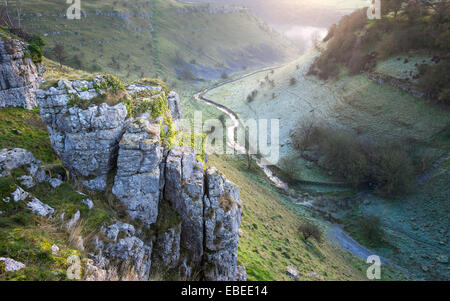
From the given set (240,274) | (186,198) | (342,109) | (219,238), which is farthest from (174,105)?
(342,109)

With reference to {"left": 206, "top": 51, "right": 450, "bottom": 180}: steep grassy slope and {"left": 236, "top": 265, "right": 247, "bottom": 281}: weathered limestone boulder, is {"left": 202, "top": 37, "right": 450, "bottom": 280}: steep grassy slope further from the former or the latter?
{"left": 236, "top": 265, "right": 247, "bottom": 281}: weathered limestone boulder

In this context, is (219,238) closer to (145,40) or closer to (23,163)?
(23,163)

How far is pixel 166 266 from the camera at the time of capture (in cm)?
1158

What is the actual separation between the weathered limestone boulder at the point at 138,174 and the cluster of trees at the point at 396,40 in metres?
52.7

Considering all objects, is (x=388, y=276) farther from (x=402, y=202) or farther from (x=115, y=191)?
(x=115, y=191)

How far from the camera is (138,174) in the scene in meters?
11.2

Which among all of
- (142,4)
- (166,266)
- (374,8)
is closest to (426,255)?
(166,266)

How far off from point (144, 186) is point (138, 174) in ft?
2.22

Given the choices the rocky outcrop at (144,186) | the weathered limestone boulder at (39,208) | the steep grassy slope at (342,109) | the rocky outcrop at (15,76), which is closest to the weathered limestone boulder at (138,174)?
the rocky outcrop at (144,186)

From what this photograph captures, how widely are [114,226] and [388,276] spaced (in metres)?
32.1

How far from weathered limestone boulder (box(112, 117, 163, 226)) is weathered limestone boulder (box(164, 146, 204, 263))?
3.39ft

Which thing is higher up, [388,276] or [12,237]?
[12,237]

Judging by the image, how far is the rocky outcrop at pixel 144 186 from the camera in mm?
10695

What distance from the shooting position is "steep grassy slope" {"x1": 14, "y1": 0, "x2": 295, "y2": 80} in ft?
271
